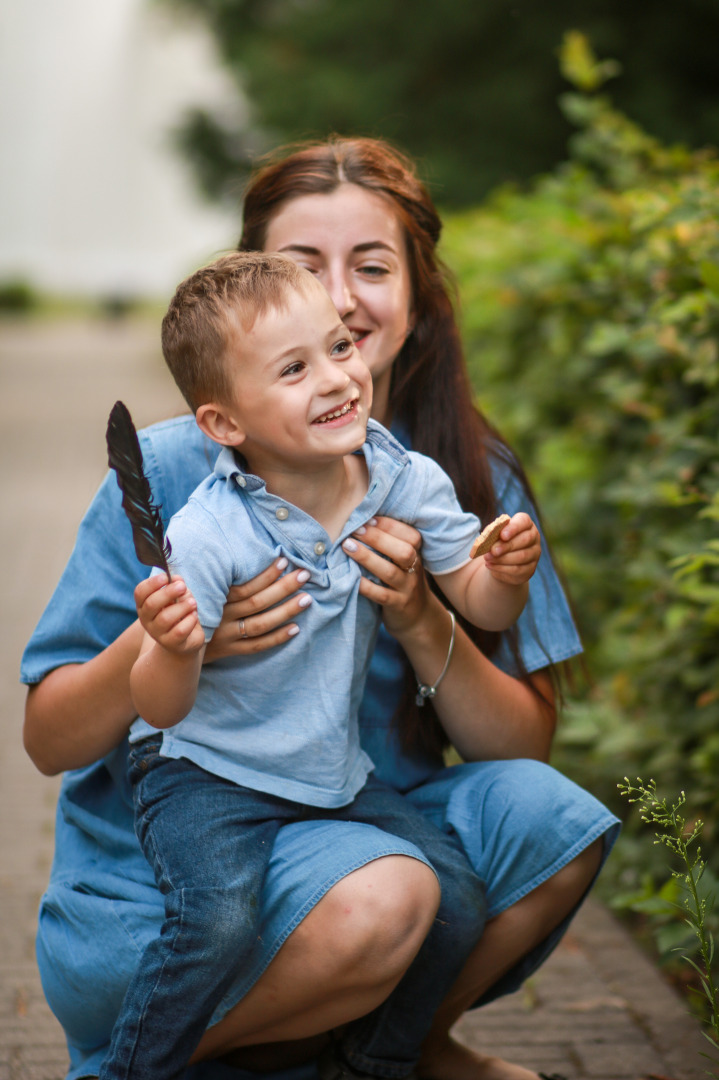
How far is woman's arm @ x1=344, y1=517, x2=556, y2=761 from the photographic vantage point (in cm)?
201

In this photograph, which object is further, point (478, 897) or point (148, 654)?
point (478, 897)

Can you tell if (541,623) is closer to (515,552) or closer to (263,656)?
(515,552)

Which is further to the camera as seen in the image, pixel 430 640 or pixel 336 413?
pixel 430 640

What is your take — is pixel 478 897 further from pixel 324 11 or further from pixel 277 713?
pixel 324 11

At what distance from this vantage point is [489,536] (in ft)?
6.03

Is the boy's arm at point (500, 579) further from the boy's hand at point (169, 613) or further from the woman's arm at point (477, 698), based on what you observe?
the boy's hand at point (169, 613)

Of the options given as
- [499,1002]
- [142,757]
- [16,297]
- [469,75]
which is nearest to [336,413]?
[142,757]

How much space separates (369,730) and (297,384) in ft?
2.67

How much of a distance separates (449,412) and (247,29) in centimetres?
1333

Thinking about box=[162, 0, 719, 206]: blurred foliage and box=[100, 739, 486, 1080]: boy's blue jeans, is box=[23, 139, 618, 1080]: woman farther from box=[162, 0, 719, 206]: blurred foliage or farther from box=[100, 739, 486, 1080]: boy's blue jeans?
box=[162, 0, 719, 206]: blurred foliage

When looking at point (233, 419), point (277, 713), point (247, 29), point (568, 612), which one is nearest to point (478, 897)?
point (277, 713)

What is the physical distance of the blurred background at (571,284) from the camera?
2953 mm

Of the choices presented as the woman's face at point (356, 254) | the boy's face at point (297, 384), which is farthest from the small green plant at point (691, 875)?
the woman's face at point (356, 254)

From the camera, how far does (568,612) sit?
7.91 ft
